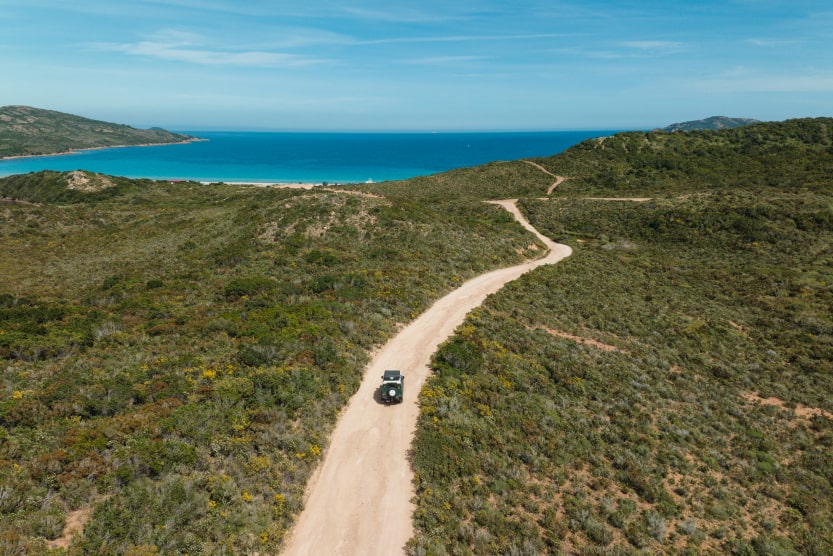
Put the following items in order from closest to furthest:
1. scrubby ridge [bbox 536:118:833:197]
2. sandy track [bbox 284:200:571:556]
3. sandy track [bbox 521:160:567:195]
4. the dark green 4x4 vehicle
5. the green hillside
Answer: the green hillside → sandy track [bbox 284:200:571:556] → the dark green 4x4 vehicle → scrubby ridge [bbox 536:118:833:197] → sandy track [bbox 521:160:567:195]

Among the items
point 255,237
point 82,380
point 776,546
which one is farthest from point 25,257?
point 776,546

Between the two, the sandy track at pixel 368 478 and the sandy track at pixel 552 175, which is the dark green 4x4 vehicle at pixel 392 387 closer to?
the sandy track at pixel 368 478

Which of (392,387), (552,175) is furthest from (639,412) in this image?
(552,175)

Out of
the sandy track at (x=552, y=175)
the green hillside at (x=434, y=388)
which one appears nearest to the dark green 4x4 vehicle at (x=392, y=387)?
the green hillside at (x=434, y=388)

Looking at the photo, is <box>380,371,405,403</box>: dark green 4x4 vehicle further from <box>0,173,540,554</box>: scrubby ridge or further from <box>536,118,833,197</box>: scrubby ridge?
<box>536,118,833,197</box>: scrubby ridge

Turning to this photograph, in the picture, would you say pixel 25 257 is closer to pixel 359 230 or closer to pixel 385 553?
pixel 359 230

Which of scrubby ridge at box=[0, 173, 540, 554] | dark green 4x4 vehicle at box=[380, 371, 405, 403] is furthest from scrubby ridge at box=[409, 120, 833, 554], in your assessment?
scrubby ridge at box=[0, 173, 540, 554]

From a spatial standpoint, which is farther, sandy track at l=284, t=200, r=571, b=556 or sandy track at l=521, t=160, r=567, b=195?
sandy track at l=521, t=160, r=567, b=195
